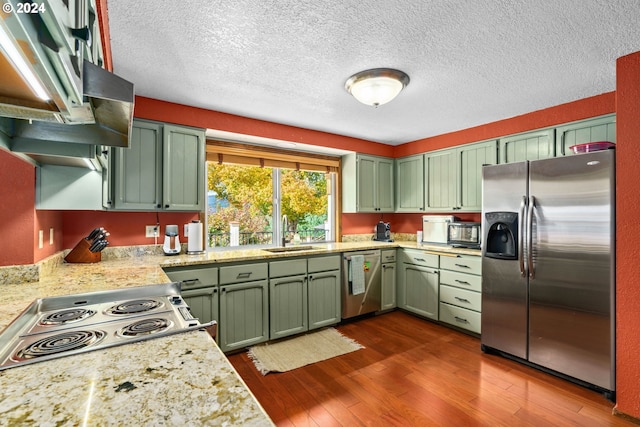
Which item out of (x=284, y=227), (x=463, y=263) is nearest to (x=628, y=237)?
(x=463, y=263)

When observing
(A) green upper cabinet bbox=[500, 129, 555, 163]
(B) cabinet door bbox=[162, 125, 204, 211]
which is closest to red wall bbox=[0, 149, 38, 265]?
(B) cabinet door bbox=[162, 125, 204, 211]

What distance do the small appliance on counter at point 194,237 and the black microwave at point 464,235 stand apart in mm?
2888

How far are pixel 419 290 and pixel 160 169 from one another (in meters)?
3.18

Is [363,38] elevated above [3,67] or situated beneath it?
elevated above

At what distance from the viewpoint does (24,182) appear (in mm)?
1827

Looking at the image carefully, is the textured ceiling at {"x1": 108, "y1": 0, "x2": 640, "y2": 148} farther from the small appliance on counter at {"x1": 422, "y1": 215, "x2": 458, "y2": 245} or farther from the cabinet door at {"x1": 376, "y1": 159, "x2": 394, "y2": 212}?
the cabinet door at {"x1": 376, "y1": 159, "x2": 394, "y2": 212}

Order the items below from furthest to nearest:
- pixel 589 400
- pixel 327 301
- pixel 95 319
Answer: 1. pixel 327 301
2. pixel 589 400
3. pixel 95 319

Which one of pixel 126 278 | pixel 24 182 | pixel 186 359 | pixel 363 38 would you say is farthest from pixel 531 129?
pixel 24 182

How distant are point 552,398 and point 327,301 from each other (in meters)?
2.05

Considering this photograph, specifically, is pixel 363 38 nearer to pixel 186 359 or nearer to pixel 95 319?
pixel 186 359

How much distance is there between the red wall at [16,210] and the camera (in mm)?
1754

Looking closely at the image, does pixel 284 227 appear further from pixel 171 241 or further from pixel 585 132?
pixel 585 132

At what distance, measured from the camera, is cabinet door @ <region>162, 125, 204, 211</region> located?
2.81 meters

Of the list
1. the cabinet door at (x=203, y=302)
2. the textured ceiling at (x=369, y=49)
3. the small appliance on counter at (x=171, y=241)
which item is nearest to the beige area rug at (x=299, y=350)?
the cabinet door at (x=203, y=302)
